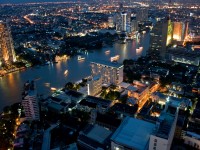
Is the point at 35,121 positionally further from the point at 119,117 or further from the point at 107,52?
the point at 107,52

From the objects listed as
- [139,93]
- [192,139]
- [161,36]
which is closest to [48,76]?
[139,93]

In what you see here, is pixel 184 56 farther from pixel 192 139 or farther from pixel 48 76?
pixel 192 139

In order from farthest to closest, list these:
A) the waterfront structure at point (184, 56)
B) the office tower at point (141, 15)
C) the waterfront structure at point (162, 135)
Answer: the office tower at point (141, 15) → the waterfront structure at point (184, 56) → the waterfront structure at point (162, 135)

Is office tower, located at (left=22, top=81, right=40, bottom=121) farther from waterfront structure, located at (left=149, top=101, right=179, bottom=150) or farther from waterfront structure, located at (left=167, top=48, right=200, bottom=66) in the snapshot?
waterfront structure, located at (left=167, top=48, right=200, bottom=66)

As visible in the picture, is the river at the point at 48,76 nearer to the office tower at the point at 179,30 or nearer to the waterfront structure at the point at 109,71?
the waterfront structure at the point at 109,71

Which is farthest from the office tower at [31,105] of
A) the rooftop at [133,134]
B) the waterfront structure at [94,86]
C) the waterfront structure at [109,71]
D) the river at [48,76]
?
the waterfront structure at [109,71]

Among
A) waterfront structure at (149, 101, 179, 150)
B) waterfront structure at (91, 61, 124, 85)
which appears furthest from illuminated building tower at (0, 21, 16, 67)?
waterfront structure at (149, 101, 179, 150)
